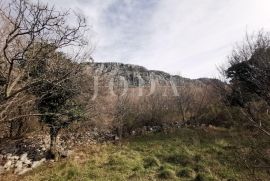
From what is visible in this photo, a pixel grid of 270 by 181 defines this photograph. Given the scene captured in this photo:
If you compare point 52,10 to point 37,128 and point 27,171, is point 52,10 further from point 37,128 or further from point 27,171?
point 37,128

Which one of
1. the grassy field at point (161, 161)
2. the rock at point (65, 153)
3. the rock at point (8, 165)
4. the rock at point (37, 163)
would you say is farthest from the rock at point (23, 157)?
the rock at point (65, 153)

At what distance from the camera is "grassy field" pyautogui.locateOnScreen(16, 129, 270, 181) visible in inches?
412

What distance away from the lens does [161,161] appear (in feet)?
39.5

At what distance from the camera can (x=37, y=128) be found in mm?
15914

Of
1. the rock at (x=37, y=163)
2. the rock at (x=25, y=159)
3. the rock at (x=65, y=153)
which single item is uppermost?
the rock at (x=65, y=153)

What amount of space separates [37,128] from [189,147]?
801 cm

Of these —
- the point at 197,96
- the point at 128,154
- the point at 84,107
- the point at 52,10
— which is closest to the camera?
the point at 52,10

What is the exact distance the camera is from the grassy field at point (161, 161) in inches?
412

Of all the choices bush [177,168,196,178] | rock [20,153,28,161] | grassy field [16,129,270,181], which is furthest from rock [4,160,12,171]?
bush [177,168,196,178]

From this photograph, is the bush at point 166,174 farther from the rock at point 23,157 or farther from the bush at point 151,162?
the rock at point 23,157

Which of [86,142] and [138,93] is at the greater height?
[138,93]

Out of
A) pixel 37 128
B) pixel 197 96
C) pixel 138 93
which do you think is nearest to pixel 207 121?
pixel 197 96

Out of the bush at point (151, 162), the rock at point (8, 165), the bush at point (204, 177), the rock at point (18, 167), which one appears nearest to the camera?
the bush at point (204, 177)

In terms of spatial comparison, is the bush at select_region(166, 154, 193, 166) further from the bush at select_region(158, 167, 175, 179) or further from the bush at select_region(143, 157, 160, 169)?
the bush at select_region(158, 167, 175, 179)
